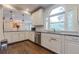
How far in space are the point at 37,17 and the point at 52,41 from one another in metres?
A: 0.62

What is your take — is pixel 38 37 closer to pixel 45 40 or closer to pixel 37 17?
pixel 45 40

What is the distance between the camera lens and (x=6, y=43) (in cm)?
202

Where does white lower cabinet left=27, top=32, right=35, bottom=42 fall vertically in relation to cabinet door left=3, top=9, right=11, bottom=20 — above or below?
below

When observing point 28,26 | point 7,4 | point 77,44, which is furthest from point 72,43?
point 7,4

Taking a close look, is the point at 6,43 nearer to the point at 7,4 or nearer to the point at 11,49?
the point at 11,49

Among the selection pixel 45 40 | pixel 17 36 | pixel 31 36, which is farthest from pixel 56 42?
pixel 17 36

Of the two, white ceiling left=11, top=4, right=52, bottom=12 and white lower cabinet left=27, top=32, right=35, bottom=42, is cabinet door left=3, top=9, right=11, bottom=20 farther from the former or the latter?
white lower cabinet left=27, top=32, right=35, bottom=42

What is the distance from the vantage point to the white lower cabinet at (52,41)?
230 cm

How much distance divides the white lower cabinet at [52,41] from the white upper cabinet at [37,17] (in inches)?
13.0

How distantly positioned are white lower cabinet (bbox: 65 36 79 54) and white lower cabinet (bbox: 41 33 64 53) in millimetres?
134

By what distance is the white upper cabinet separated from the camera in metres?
2.05

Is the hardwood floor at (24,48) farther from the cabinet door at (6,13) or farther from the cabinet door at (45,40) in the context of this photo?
the cabinet door at (6,13)

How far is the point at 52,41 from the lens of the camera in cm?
239

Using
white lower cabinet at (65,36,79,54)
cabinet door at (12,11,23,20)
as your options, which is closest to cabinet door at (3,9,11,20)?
cabinet door at (12,11,23,20)
